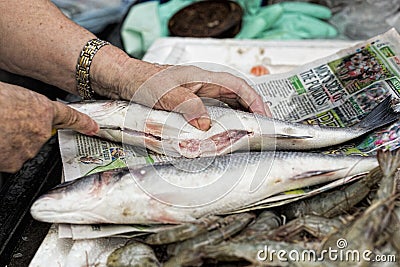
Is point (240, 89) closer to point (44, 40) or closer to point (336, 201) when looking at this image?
point (336, 201)

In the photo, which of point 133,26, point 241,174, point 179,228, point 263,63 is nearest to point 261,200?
point 241,174

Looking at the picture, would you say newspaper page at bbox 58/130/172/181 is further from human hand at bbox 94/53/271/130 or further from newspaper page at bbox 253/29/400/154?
newspaper page at bbox 253/29/400/154

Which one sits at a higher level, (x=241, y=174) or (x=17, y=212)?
(x=241, y=174)

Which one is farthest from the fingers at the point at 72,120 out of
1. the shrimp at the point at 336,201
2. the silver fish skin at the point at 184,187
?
the shrimp at the point at 336,201

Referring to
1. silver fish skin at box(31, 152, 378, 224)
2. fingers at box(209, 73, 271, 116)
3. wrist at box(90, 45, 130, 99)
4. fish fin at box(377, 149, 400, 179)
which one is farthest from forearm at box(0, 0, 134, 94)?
fish fin at box(377, 149, 400, 179)

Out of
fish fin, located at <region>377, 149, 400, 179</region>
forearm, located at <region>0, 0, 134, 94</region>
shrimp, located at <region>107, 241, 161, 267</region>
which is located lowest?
shrimp, located at <region>107, 241, 161, 267</region>

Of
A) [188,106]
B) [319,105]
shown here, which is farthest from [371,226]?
[319,105]

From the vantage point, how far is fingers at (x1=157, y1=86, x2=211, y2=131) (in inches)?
63.9

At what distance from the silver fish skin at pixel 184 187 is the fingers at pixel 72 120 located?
18cm

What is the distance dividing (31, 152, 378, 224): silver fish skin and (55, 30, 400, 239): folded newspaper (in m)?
0.03

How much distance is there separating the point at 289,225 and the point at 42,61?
Answer: 1091 millimetres

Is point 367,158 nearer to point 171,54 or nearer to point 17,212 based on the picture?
point 17,212

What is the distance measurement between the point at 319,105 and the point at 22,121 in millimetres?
1040

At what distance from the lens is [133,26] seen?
305cm
